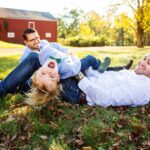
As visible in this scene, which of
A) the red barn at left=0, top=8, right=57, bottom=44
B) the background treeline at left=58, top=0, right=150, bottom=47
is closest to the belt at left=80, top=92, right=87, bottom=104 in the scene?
the background treeline at left=58, top=0, right=150, bottom=47

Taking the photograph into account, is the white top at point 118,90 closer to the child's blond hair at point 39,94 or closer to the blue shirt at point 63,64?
the blue shirt at point 63,64

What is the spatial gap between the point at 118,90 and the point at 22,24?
4890cm

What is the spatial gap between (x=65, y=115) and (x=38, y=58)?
104 cm

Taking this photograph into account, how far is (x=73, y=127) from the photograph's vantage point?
4.90 m

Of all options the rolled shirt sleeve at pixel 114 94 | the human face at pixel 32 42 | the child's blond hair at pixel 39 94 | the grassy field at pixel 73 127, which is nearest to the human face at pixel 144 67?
the rolled shirt sleeve at pixel 114 94

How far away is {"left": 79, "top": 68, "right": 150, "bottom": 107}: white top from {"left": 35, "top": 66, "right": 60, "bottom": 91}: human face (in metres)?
0.61

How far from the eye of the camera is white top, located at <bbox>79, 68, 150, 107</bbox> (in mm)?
5340

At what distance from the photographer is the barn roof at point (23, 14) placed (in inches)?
2077

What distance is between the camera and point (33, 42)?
755cm

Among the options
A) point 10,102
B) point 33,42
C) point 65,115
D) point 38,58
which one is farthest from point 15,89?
point 33,42

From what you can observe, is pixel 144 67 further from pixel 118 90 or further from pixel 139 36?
pixel 139 36

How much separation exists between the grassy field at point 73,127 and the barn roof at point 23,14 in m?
47.9

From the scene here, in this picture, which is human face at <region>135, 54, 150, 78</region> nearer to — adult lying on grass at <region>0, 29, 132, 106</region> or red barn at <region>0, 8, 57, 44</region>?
adult lying on grass at <region>0, 29, 132, 106</region>

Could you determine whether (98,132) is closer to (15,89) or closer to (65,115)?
(65,115)
